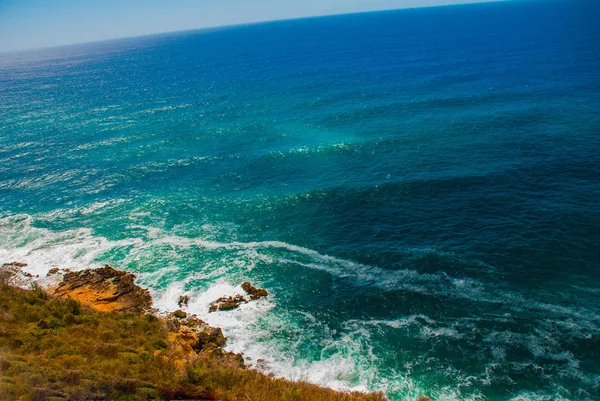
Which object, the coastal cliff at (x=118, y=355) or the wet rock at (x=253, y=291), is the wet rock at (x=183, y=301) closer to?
the coastal cliff at (x=118, y=355)

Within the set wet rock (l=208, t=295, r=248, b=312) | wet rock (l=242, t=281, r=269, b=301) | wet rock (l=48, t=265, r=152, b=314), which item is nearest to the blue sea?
wet rock (l=208, t=295, r=248, b=312)

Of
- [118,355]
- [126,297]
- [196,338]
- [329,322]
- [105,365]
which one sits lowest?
[329,322]

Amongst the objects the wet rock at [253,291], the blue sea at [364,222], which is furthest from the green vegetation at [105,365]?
the wet rock at [253,291]

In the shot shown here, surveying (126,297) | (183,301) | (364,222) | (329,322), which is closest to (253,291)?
(183,301)

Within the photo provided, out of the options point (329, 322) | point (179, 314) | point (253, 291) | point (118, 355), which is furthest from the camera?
point (253, 291)

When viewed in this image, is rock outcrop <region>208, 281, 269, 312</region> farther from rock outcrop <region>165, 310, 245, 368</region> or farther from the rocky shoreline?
rock outcrop <region>165, 310, 245, 368</region>

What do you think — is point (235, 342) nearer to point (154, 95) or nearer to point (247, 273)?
point (247, 273)

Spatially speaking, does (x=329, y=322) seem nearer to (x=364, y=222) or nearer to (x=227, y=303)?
(x=227, y=303)
